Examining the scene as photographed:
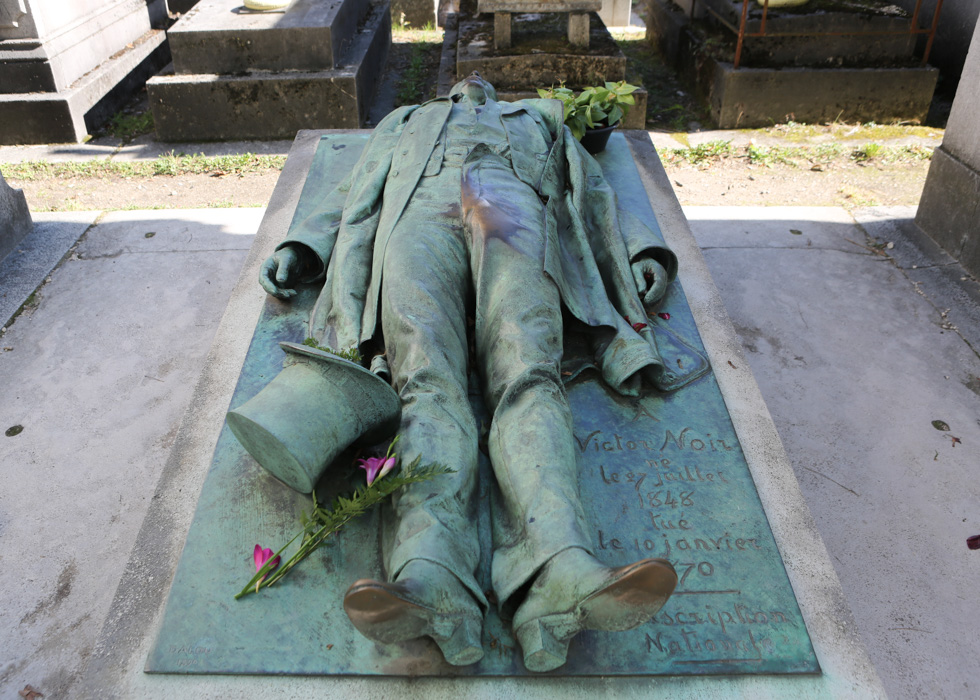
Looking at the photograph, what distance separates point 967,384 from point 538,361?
8.14ft

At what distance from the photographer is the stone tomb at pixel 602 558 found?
1.87 metres

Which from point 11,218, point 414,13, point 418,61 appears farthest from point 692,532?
point 414,13

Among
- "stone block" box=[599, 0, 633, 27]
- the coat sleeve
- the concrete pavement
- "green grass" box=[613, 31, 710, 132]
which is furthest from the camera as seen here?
"stone block" box=[599, 0, 633, 27]

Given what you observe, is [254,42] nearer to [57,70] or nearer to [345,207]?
[57,70]

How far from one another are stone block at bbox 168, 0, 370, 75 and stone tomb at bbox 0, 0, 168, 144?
2.99 feet

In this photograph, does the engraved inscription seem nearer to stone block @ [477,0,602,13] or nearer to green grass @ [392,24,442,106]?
stone block @ [477,0,602,13]

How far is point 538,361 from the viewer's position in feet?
7.38

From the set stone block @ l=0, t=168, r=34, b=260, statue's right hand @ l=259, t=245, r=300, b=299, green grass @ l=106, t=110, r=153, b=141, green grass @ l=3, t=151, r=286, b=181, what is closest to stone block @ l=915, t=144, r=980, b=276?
statue's right hand @ l=259, t=245, r=300, b=299

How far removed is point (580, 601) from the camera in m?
1.65

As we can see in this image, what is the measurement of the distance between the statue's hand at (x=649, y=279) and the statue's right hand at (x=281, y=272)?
1.32 m

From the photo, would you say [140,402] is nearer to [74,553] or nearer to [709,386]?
[74,553]

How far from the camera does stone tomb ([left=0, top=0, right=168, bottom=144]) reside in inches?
239

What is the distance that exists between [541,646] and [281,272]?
1777mm

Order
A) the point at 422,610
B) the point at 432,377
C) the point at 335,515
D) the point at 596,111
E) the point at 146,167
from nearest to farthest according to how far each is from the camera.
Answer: the point at 422,610 → the point at 335,515 → the point at 432,377 → the point at 596,111 → the point at 146,167
